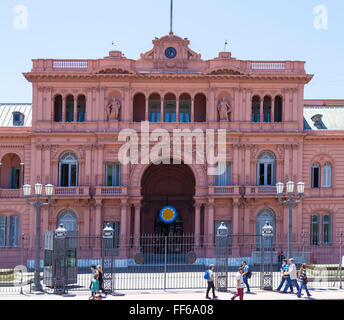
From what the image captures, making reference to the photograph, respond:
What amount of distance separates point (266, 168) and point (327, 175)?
5533 millimetres

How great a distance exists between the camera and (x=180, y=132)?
135ft

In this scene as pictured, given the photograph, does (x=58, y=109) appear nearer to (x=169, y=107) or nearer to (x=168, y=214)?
(x=169, y=107)

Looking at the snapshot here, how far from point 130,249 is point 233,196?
31.2 feet

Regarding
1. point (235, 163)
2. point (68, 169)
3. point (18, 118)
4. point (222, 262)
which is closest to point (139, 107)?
point (68, 169)

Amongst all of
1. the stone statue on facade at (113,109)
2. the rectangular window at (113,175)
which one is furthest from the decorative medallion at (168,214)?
the stone statue on facade at (113,109)

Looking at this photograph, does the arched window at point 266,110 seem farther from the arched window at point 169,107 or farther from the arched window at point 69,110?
the arched window at point 69,110

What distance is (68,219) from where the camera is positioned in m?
41.4

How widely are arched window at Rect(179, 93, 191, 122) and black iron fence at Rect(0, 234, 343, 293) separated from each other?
10.6 meters

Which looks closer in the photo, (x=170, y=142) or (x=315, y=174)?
(x=170, y=142)

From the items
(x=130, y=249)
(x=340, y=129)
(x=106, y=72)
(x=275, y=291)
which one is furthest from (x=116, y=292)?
(x=340, y=129)

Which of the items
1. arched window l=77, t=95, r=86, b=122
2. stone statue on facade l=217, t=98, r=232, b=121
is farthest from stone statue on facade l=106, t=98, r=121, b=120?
stone statue on facade l=217, t=98, r=232, b=121

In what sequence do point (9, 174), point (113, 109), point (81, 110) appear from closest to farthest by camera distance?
point (113, 109)
point (81, 110)
point (9, 174)

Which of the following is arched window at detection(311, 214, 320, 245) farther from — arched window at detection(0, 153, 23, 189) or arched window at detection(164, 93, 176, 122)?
arched window at detection(0, 153, 23, 189)

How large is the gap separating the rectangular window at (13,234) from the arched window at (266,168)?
68.5 feet
